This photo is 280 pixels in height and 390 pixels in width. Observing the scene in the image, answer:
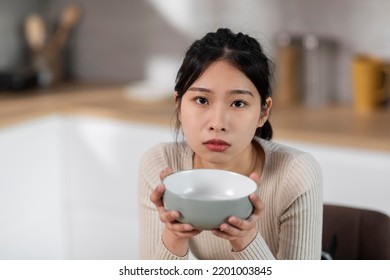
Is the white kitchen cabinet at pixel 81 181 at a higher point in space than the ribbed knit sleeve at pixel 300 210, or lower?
lower

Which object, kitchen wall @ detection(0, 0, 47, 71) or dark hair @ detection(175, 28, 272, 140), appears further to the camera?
kitchen wall @ detection(0, 0, 47, 71)

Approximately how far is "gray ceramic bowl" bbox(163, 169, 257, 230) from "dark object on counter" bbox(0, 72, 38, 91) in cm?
102

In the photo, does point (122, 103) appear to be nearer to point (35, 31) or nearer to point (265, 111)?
point (35, 31)

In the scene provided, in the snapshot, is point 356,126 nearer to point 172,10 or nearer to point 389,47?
point 389,47

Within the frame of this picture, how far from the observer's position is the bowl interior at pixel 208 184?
1.29 feet

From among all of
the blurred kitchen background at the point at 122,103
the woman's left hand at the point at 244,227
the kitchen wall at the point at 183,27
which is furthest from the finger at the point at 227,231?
the kitchen wall at the point at 183,27

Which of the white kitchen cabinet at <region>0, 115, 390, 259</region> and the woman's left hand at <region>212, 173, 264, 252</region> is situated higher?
the woman's left hand at <region>212, 173, 264, 252</region>

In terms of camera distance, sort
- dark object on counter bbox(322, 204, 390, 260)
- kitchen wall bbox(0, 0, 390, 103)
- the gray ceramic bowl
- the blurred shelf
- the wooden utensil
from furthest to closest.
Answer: the wooden utensil < kitchen wall bbox(0, 0, 390, 103) < the blurred shelf < dark object on counter bbox(322, 204, 390, 260) < the gray ceramic bowl

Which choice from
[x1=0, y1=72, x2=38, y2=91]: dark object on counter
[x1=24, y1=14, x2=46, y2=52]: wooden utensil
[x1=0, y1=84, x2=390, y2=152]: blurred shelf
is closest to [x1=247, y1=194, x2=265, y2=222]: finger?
[x1=0, y1=84, x2=390, y2=152]: blurred shelf

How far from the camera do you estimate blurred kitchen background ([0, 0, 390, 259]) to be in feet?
2.86

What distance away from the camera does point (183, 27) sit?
1.33 m

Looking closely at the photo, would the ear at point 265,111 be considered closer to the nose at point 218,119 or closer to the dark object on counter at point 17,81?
the nose at point 218,119

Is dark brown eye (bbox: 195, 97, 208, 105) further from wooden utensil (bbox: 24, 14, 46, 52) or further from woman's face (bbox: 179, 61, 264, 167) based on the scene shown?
wooden utensil (bbox: 24, 14, 46, 52)

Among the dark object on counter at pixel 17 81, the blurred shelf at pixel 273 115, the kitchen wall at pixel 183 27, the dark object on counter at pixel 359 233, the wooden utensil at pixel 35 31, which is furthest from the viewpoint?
the wooden utensil at pixel 35 31
